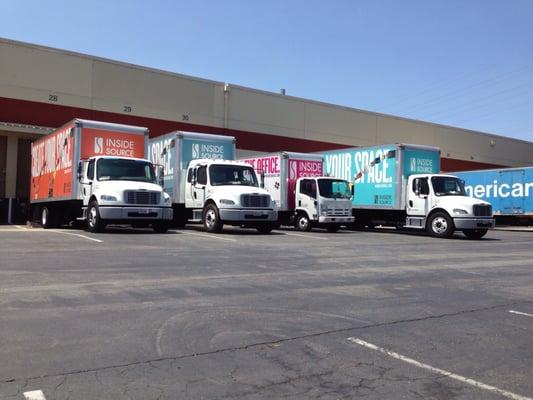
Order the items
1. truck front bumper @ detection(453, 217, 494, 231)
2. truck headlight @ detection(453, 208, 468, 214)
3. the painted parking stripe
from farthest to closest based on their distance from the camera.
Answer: truck headlight @ detection(453, 208, 468, 214)
truck front bumper @ detection(453, 217, 494, 231)
the painted parking stripe

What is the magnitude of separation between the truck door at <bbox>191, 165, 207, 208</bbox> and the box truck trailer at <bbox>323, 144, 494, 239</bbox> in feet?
24.8

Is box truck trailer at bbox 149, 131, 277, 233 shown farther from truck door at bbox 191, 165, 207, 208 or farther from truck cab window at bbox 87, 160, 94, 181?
truck cab window at bbox 87, 160, 94, 181

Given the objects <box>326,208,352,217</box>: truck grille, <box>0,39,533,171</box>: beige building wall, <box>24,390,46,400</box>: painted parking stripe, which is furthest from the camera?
<box>0,39,533,171</box>: beige building wall

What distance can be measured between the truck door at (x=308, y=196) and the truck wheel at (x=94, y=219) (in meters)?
7.96

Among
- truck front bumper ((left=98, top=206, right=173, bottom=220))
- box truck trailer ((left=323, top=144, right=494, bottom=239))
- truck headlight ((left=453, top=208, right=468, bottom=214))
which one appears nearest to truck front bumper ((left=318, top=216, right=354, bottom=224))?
box truck trailer ((left=323, top=144, right=494, bottom=239))

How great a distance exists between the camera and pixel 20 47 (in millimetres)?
26797

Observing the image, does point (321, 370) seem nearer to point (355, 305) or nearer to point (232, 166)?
point (355, 305)

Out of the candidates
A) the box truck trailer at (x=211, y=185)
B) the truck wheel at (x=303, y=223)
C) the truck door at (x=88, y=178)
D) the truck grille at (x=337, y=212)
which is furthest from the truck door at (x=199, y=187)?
the truck grille at (x=337, y=212)

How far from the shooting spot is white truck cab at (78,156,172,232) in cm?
1616

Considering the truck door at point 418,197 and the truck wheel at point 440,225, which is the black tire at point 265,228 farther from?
the truck wheel at point 440,225

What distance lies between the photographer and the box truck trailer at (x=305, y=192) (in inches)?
809

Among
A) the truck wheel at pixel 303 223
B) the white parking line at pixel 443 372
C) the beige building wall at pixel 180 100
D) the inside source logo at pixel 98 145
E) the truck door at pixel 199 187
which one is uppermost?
the beige building wall at pixel 180 100

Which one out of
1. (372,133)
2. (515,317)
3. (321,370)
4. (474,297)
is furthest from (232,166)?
(372,133)

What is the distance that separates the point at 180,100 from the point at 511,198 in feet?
64.5
